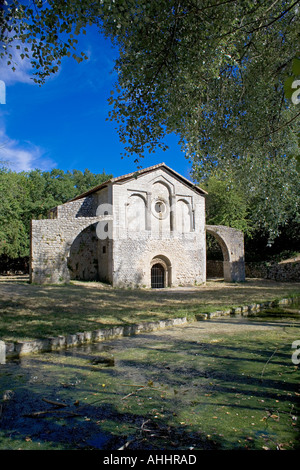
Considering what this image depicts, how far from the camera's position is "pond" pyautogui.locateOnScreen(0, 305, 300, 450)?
9.29ft

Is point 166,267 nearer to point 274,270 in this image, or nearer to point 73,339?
point 274,270

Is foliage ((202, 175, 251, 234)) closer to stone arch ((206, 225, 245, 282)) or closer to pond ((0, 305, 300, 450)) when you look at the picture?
stone arch ((206, 225, 245, 282))

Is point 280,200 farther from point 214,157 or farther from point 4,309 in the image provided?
point 4,309

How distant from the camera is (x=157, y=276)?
21516mm

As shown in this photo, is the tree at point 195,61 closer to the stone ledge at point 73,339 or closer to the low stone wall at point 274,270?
the stone ledge at point 73,339

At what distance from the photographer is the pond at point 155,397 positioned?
9.29ft

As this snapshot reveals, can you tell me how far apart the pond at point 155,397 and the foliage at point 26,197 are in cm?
1881

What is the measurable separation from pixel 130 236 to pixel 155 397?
16283 millimetres

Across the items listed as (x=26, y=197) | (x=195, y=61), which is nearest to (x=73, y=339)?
(x=195, y=61)

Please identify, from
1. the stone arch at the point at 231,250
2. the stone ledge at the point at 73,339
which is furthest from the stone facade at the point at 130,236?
the stone ledge at the point at 73,339

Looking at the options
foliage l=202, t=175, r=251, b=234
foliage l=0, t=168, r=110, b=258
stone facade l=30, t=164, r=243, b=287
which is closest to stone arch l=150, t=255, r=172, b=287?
stone facade l=30, t=164, r=243, b=287

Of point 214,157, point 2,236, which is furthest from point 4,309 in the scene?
point 2,236

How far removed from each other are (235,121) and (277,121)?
1028 millimetres

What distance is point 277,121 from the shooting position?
8.08 m
